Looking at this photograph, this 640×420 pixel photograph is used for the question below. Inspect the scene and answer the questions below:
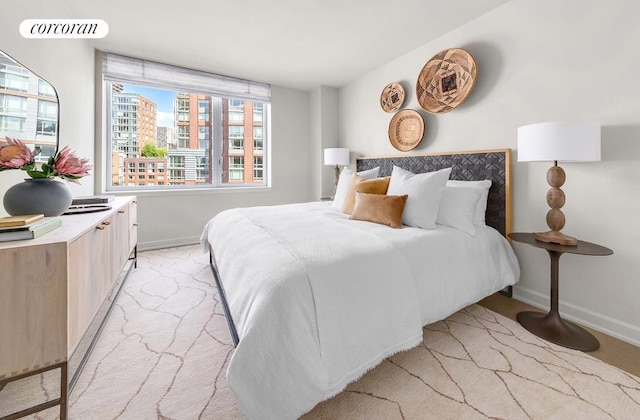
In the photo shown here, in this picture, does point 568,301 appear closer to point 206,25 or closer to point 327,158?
point 327,158

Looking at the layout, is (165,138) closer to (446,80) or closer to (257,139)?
(257,139)

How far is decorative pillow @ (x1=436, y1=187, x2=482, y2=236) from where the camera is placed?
6.78 feet

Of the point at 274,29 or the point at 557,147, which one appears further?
the point at 274,29

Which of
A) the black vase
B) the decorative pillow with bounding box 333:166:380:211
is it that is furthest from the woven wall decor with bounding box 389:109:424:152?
the black vase

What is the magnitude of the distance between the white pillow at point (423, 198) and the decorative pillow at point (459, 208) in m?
0.09

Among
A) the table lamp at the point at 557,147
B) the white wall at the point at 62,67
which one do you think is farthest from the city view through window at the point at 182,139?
the table lamp at the point at 557,147

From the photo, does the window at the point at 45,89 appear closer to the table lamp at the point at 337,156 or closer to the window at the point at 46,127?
the window at the point at 46,127

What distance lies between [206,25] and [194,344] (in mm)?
2789

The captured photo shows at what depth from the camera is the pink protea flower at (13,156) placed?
1.26 metres

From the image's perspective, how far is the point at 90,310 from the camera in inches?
56.6

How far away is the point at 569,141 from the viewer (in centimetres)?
163

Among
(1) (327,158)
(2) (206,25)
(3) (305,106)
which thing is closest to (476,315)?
(1) (327,158)

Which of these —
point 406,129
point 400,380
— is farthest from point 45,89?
point 406,129

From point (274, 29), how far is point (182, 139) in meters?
2.20
